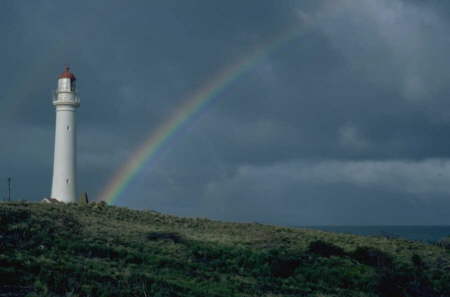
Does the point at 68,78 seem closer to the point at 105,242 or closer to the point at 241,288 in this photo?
the point at 105,242

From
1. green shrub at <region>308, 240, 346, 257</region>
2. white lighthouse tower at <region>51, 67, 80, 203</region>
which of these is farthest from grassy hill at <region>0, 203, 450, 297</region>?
white lighthouse tower at <region>51, 67, 80, 203</region>

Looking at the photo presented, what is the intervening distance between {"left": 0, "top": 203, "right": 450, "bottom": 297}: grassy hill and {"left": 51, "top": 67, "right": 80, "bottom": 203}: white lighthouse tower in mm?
8425

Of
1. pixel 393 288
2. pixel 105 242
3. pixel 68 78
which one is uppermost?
pixel 68 78

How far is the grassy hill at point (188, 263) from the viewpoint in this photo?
18047 millimetres

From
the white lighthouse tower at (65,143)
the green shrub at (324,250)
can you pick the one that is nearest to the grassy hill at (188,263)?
the green shrub at (324,250)

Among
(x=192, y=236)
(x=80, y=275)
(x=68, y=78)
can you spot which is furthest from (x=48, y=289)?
(x=68, y=78)

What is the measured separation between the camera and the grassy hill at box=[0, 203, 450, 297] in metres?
18.0

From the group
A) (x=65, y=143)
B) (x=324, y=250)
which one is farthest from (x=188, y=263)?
(x=65, y=143)

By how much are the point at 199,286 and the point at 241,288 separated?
5.15 ft

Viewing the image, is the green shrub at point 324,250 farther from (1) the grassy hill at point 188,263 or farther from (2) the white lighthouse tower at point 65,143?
Result: (2) the white lighthouse tower at point 65,143

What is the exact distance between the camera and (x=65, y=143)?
50688 millimetres

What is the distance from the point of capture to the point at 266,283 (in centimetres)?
2323

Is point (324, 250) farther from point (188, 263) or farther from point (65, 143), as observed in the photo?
point (65, 143)

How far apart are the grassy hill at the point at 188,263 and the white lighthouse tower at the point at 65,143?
8425 mm
